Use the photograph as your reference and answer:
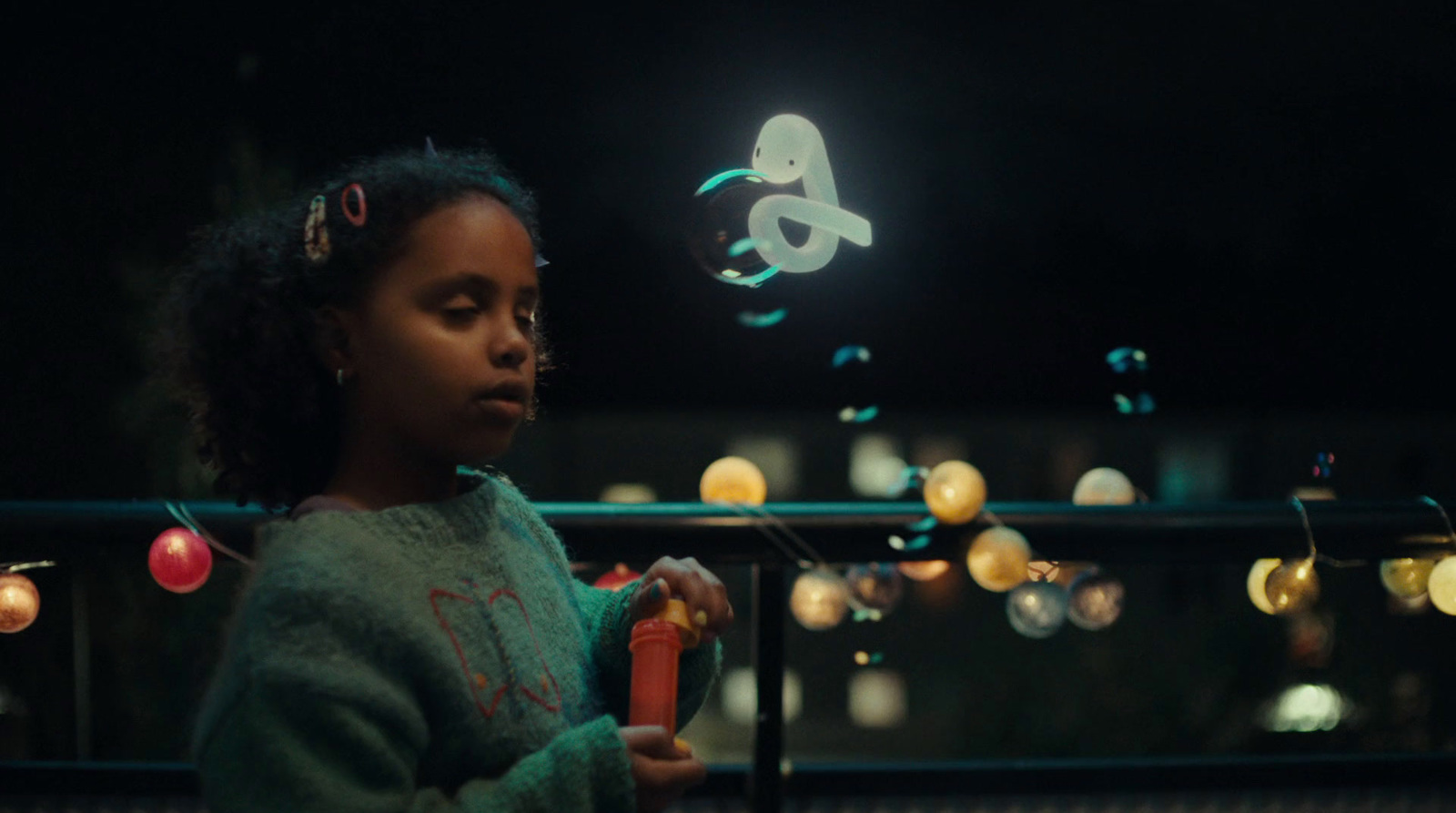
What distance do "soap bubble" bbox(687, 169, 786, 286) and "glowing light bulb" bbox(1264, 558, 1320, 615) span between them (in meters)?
0.91

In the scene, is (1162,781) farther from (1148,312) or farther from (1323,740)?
(1148,312)

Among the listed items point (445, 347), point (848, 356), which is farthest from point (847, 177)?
point (445, 347)

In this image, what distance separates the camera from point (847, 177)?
3.92 meters

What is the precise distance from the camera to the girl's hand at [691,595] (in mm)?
1020

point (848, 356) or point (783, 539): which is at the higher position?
point (848, 356)

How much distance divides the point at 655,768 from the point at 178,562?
98 centimetres

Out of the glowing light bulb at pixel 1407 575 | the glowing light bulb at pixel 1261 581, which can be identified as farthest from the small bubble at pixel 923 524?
the glowing light bulb at pixel 1407 575

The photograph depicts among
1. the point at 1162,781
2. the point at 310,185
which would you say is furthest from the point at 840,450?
the point at 310,185

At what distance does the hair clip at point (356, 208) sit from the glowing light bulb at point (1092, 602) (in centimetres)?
141

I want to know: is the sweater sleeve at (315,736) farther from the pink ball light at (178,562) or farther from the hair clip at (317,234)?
the pink ball light at (178,562)

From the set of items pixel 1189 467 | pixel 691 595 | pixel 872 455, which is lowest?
pixel 691 595

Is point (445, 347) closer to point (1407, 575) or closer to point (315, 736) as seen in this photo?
point (315, 736)

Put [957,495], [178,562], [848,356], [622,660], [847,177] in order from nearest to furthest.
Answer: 1. [622,660]
2. [178,562]
3. [957,495]
4. [848,356]
5. [847,177]

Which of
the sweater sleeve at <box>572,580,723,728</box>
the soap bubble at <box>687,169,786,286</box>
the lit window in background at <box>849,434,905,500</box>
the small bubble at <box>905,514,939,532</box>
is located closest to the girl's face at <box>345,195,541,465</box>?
the sweater sleeve at <box>572,580,723,728</box>
